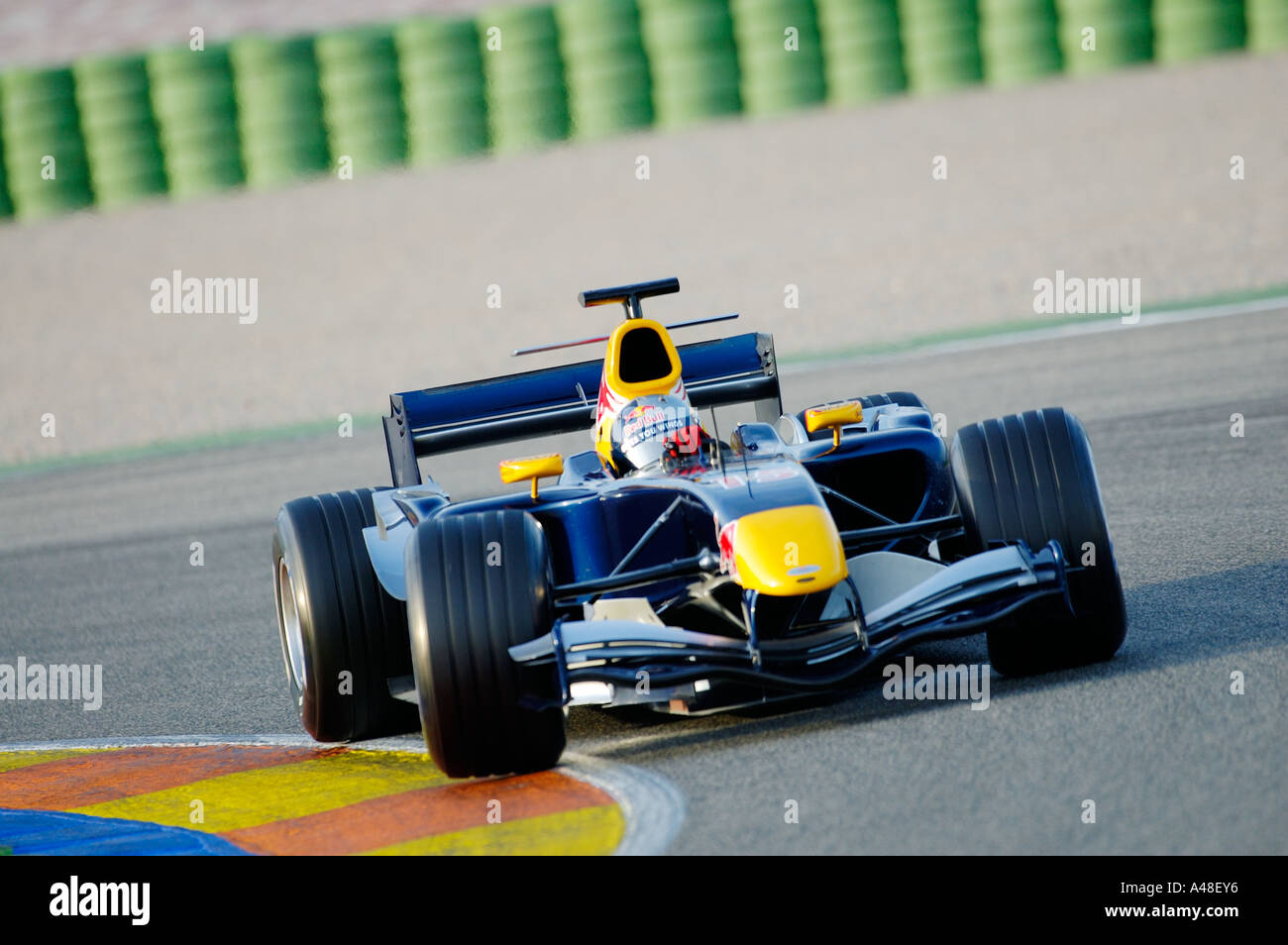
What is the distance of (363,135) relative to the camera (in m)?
23.7

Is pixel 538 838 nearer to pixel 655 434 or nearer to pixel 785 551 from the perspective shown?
pixel 785 551

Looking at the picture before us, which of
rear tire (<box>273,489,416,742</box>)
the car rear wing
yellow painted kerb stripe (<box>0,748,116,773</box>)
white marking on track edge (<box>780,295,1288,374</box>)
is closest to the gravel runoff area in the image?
white marking on track edge (<box>780,295,1288,374</box>)

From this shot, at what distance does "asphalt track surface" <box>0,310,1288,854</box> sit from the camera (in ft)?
15.0

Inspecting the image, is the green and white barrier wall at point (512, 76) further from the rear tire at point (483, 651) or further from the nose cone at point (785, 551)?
the rear tire at point (483, 651)

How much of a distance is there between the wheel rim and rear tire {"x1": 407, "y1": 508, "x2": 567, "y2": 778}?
1.51 m

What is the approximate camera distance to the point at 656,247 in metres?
23.2

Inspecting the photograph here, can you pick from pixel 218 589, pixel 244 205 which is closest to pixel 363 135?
pixel 244 205

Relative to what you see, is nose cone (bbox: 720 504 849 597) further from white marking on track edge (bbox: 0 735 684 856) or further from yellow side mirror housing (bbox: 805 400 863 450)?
yellow side mirror housing (bbox: 805 400 863 450)

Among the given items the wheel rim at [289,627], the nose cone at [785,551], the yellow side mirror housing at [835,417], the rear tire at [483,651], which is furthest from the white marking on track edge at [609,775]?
the yellow side mirror housing at [835,417]

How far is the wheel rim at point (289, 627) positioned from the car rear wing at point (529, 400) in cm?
77

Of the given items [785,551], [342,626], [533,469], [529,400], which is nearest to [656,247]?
[529,400]
